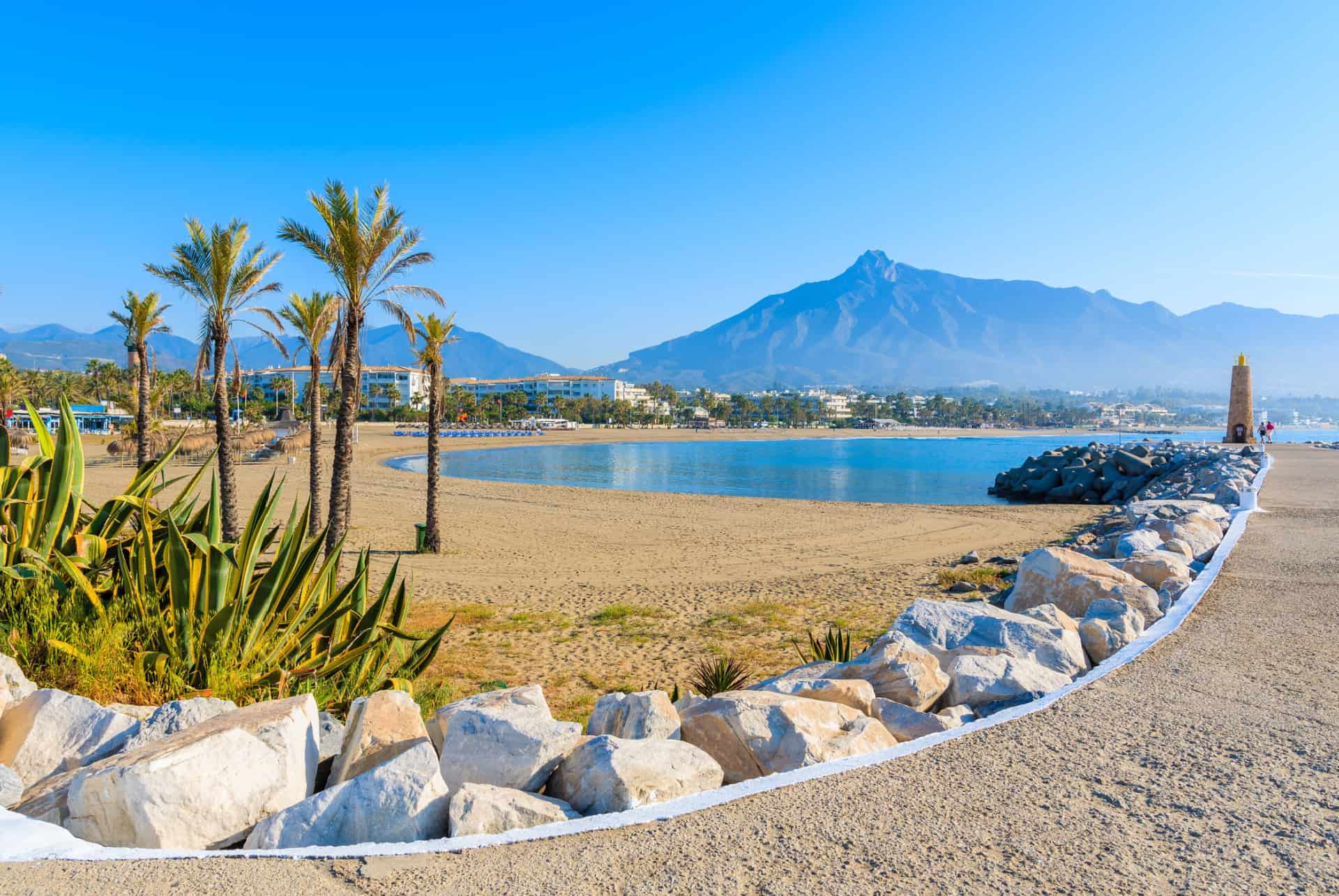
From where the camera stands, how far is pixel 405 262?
12961 millimetres

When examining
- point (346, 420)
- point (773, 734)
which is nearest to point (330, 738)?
point (773, 734)

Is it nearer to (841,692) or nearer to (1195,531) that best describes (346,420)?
(841,692)

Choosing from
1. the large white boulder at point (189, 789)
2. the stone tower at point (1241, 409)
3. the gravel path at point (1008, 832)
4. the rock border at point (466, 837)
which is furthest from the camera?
the stone tower at point (1241, 409)

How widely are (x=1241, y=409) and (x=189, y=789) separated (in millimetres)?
49814

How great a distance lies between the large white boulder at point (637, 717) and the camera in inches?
146

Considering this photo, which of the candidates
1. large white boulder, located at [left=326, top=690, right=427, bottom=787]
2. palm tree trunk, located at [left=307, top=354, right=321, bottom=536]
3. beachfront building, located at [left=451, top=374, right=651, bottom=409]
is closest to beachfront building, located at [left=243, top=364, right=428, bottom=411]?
beachfront building, located at [left=451, top=374, right=651, bottom=409]

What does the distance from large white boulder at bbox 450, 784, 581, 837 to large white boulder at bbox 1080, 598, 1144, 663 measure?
384 centimetres

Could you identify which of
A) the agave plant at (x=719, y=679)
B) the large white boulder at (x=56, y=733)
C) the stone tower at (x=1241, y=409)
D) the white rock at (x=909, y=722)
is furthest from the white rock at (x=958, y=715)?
the stone tower at (x=1241, y=409)

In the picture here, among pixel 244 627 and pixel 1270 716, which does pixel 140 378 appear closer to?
pixel 244 627

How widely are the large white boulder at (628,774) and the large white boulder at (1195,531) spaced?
7.24m

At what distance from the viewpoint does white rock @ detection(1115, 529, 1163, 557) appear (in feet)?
26.9

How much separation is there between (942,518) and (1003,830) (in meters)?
21.0

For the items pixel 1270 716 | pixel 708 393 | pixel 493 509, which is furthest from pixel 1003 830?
pixel 708 393

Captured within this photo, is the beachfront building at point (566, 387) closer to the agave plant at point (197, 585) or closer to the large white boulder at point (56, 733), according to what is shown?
the agave plant at point (197, 585)
